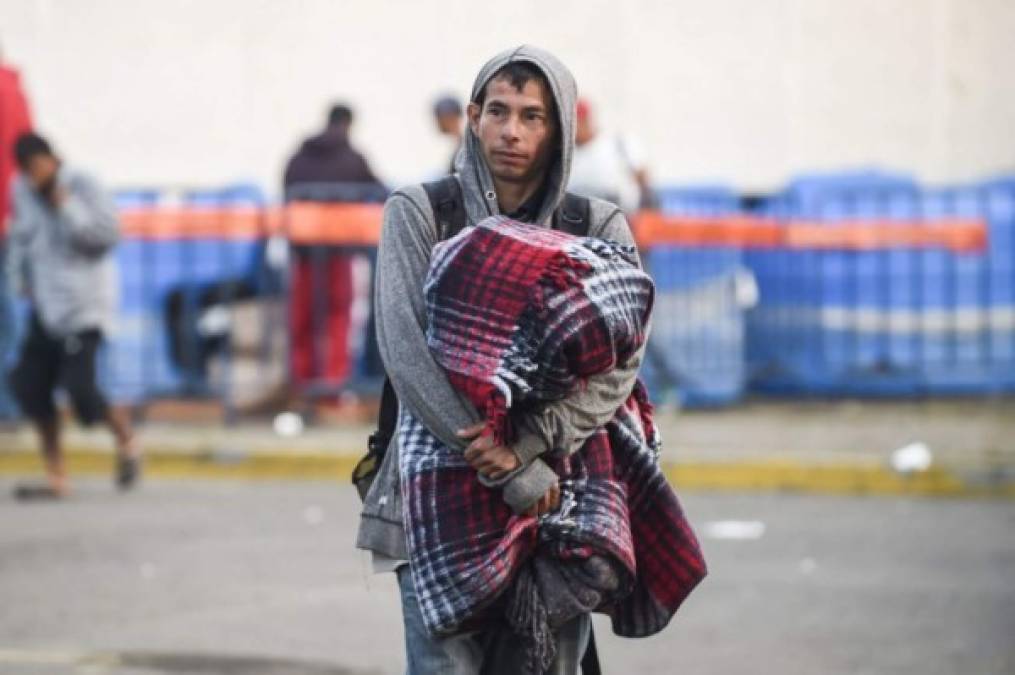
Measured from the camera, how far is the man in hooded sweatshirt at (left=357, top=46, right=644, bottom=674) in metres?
4.53

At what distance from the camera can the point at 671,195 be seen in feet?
56.3

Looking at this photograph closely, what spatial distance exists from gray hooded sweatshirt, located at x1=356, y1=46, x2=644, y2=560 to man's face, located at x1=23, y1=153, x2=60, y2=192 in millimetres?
7980

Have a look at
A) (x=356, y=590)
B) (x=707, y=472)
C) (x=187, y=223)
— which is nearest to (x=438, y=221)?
(x=356, y=590)

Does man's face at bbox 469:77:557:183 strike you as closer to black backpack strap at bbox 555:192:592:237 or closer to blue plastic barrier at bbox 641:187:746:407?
black backpack strap at bbox 555:192:592:237

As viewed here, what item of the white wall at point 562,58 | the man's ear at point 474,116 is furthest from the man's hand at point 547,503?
the white wall at point 562,58

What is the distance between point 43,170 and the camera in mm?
12586

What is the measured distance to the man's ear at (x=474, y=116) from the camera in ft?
15.6

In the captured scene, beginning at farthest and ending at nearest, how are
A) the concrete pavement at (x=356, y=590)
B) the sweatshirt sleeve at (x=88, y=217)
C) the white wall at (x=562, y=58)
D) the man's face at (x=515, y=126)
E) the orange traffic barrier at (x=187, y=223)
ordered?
1. the white wall at (x=562, y=58)
2. the orange traffic barrier at (x=187, y=223)
3. the sweatshirt sleeve at (x=88, y=217)
4. the concrete pavement at (x=356, y=590)
5. the man's face at (x=515, y=126)

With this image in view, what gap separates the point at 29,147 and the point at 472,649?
8.22 meters

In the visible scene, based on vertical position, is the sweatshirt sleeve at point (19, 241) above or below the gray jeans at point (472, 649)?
below

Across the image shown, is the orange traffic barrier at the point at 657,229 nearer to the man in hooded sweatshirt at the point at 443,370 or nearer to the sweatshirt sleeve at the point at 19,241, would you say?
the sweatshirt sleeve at the point at 19,241

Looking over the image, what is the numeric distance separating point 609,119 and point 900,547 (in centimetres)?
1045

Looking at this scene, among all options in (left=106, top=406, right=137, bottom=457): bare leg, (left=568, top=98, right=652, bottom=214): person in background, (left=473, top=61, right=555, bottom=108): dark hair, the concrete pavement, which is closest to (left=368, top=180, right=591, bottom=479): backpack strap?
(left=473, top=61, right=555, bottom=108): dark hair

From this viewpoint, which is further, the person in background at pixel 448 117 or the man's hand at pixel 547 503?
the person in background at pixel 448 117
